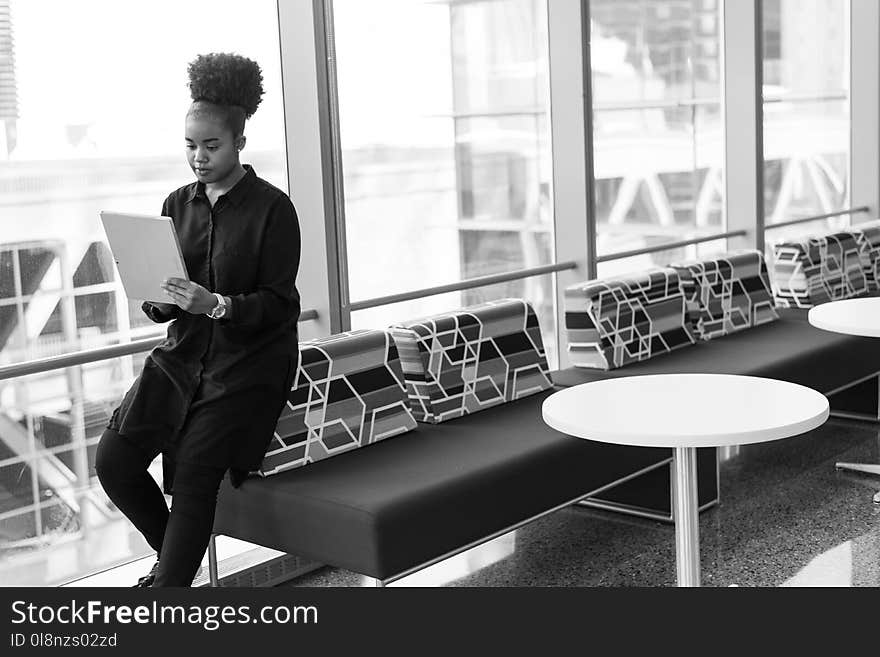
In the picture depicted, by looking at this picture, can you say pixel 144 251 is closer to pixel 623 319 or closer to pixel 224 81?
pixel 224 81

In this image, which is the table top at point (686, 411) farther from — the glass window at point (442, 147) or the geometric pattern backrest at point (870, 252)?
the geometric pattern backrest at point (870, 252)

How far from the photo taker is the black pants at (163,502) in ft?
9.53

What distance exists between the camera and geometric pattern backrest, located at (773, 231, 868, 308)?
5.91m

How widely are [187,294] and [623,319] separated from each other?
7.42ft

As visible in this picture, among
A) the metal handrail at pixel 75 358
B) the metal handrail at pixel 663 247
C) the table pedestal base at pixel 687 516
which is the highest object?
the metal handrail at pixel 663 247

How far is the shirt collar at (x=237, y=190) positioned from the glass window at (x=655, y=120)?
703 cm

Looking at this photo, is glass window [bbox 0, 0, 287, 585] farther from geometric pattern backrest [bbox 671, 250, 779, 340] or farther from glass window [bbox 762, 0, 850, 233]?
glass window [bbox 762, 0, 850, 233]

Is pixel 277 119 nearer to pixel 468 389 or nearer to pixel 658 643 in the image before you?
pixel 468 389

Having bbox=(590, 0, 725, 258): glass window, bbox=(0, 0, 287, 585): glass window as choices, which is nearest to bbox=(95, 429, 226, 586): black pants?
bbox=(0, 0, 287, 585): glass window

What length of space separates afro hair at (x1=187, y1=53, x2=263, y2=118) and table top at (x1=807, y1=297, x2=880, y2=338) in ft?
7.28

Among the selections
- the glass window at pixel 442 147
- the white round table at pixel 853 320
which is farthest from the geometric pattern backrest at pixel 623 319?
the glass window at pixel 442 147

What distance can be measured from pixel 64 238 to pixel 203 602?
Result: 1460mm

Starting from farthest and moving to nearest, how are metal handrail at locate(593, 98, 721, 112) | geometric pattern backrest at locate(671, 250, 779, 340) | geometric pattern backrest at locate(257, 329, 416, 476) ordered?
metal handrail at locate(593, 98, 721, 112) < geometric pattern backrest at locate(671, 250, 779, 340) < geometric pattern backrest at locate(257, 329, 416, 476)

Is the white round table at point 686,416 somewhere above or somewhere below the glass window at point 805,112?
below
